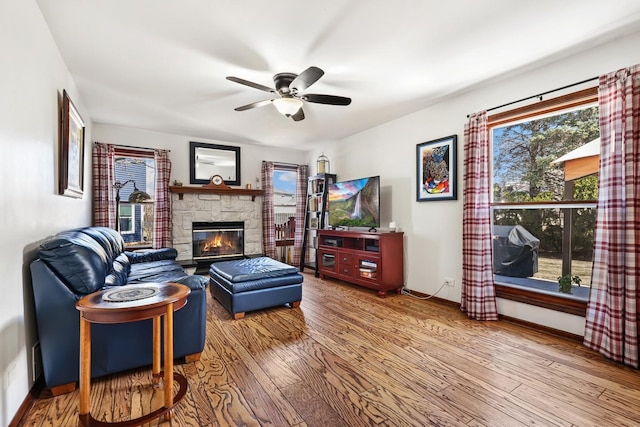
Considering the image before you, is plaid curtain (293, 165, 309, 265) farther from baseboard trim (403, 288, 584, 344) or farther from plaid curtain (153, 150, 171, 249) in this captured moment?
baseboard trim (403, 288, 584, 344)

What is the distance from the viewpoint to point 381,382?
1.89 m

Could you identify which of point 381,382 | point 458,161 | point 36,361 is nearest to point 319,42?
point 458,161

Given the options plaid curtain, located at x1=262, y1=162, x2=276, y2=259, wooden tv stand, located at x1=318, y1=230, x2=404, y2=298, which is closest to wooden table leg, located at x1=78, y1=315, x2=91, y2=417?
wooden tv stand, located at x1=318, y1=230, x2=404, y2=298

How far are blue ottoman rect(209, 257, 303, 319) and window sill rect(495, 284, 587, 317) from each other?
86.5 inches

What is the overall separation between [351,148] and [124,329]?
4190 mm

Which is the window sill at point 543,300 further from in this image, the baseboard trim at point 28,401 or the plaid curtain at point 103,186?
the plaid curtain at point 103,186

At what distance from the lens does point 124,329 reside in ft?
6.25

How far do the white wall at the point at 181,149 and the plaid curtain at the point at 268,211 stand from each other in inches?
8.1

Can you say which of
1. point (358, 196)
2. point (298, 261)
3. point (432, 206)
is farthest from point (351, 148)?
point (298, 261)

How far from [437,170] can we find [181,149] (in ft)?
13.9

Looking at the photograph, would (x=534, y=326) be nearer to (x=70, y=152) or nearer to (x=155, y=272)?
(x=155, y=272)

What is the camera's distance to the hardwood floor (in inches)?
62.2

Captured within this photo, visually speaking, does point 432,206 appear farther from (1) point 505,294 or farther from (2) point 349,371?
(2) point 349,371

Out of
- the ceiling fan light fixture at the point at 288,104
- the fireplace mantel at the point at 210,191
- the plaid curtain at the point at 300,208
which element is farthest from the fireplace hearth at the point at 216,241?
the ceiling fan light fixture at the point at 288,104
